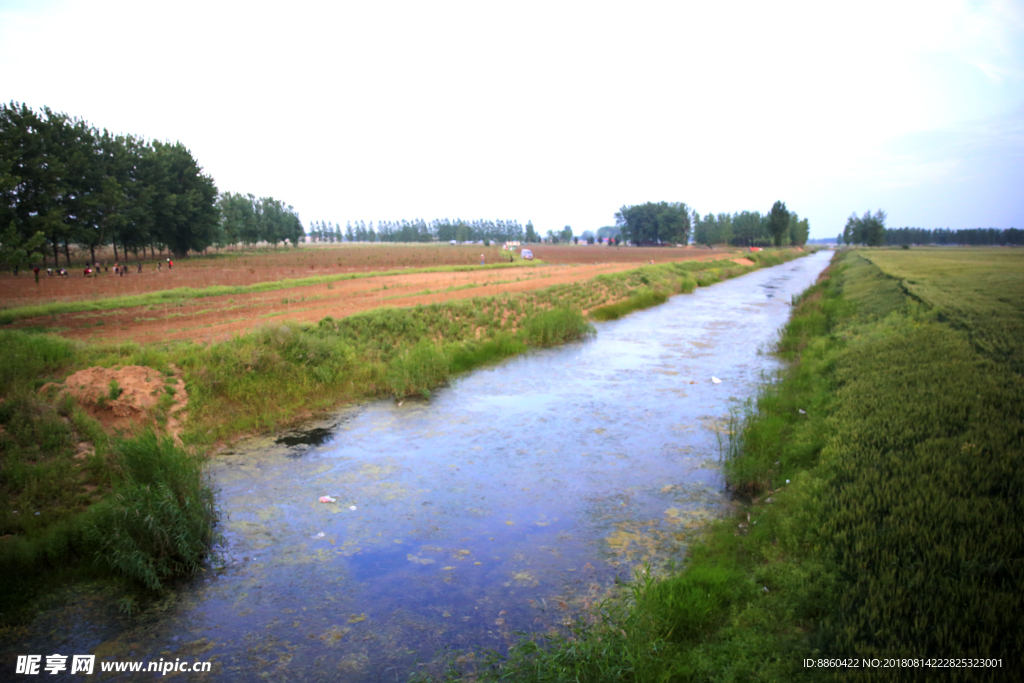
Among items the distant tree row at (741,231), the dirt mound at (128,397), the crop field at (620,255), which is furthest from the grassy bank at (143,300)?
the distant tree row at (741,231)

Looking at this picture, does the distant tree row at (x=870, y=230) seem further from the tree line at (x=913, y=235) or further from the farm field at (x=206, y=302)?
the farm field at (x=206, y=302)

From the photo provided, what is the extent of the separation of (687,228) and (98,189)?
146739mm

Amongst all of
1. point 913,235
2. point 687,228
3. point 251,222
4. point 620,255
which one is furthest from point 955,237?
point 251,222

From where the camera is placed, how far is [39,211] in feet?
100

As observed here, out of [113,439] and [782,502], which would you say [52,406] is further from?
[782,502]

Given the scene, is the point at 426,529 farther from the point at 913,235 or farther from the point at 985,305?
the point at 913,235

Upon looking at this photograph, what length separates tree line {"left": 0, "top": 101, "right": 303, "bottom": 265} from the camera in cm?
2864

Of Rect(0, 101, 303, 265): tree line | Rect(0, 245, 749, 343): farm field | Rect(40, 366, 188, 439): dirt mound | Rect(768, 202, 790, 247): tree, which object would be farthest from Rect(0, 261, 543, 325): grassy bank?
Rect(768, 202, 790, 247): tree

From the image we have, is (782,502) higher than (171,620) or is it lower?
higher

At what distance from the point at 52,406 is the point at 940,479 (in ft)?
42.3

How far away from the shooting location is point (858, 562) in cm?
487

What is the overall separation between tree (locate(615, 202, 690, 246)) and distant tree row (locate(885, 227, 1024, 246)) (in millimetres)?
66798

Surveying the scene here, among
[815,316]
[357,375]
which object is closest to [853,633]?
[357,375]

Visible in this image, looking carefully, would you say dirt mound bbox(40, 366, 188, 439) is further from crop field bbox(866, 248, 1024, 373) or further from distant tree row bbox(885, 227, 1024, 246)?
distant tree row bbox(885, 227, 1024, 246)
